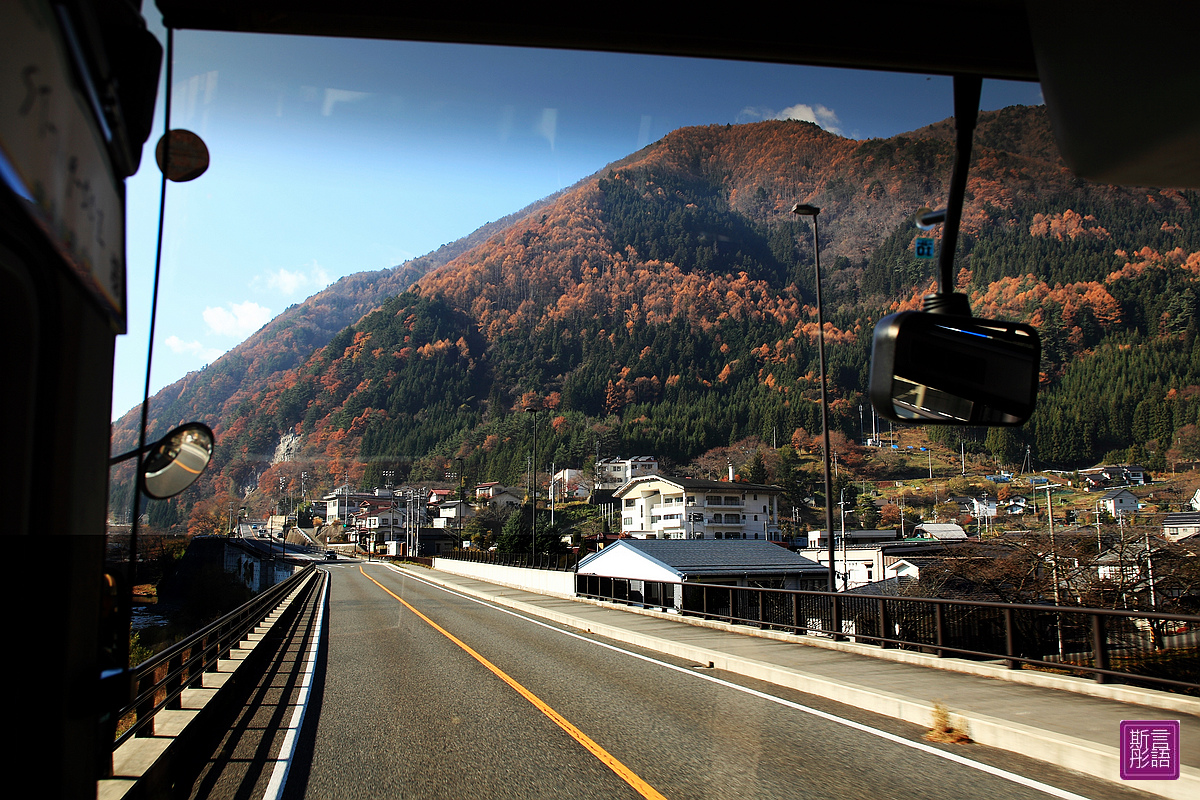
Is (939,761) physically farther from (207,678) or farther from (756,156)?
(756,156)

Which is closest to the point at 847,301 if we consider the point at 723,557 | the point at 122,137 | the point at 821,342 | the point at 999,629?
the point at 999,629

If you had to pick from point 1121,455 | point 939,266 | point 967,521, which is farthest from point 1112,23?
point 967,521

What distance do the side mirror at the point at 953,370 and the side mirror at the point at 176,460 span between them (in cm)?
272

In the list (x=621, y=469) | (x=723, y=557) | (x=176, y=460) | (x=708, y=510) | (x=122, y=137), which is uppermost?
(x=621, y=469)

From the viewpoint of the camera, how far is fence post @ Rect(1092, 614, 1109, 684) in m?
8.71

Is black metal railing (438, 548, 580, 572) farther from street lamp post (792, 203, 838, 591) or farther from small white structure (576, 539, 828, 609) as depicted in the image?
street lamp post (792, 203, 838, 591)

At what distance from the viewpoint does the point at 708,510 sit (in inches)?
3297

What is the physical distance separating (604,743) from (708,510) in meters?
77.7

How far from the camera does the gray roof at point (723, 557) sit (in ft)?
130

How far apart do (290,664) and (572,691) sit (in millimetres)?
6884

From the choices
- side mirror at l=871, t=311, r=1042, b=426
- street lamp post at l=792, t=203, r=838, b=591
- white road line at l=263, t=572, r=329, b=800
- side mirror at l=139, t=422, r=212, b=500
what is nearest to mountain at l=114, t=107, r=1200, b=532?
side mirror at l=139, t=422, r=212, b=500

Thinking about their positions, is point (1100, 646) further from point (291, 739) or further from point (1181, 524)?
point (1181, 524)

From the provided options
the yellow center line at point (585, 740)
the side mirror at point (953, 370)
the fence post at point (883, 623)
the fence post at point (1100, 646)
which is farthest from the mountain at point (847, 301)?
the fence post at point (883, 623)

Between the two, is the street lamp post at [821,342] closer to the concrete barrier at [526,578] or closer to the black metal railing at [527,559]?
the concrete barrier at [526,578]
